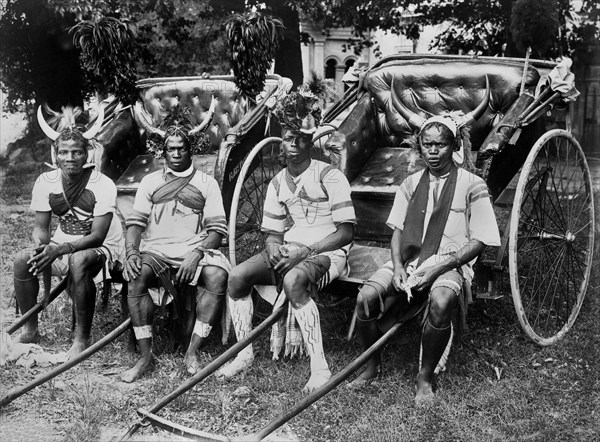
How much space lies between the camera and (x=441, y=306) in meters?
3.62

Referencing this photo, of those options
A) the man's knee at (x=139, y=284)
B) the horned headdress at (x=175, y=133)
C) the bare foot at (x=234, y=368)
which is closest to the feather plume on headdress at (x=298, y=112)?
Result: the horned headdress at (x=175, y=133)

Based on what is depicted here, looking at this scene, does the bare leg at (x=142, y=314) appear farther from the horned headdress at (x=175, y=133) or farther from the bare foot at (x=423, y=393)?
the bare foot at (x=423, y=393)

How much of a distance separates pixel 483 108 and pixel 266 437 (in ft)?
8.67

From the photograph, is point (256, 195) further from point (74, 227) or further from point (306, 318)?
point (306, 318)

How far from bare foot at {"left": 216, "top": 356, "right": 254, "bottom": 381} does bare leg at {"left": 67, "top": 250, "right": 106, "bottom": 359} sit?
958 millimetres

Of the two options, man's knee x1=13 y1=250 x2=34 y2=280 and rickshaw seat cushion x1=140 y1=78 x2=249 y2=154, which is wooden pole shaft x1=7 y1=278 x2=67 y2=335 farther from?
rickshaw seat cushion x1=140 y1=78 x2=249 y2=154

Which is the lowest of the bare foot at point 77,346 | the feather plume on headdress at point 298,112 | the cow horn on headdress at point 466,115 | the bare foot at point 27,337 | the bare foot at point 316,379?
the bare foot at point 27,337

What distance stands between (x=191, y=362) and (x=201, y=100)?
3.02 metres

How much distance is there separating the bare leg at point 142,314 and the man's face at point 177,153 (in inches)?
25.4

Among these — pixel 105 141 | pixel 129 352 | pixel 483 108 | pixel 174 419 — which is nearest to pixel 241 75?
pixel 105 141

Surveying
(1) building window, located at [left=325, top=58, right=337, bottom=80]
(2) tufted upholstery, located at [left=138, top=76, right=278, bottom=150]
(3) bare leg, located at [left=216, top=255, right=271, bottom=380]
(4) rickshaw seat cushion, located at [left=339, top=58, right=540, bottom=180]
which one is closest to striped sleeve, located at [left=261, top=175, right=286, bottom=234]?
(3) bare leg, located at [left=216, top=255, right=271, bottom=380]

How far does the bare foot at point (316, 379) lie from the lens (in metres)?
3.81

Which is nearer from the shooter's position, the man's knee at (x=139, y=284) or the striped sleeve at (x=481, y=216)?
the striped sleeve at (x=481, y=216)

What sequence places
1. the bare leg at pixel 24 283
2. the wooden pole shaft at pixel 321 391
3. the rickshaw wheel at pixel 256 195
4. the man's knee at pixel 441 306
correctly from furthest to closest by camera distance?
the rickshaw wheel at pixel 256 195, the bare leg at pixel 24 283, the man's knee at pixel 441 306, the wooden pole shaft at pixel 321 391
